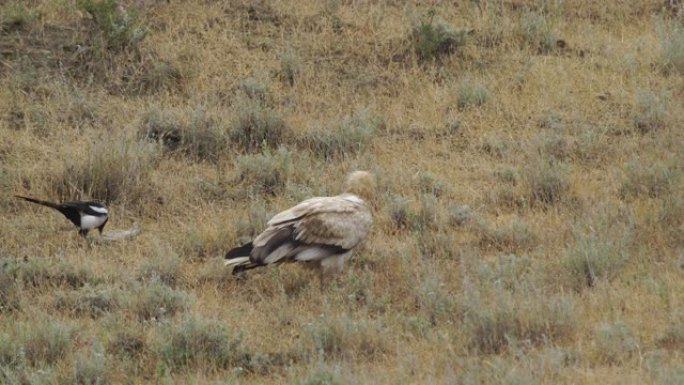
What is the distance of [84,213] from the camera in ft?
31.3

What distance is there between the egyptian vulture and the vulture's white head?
61 centimetres

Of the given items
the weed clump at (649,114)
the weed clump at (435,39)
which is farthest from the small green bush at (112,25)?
the weed clump at (649,114)

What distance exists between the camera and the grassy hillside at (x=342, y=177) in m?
7.57

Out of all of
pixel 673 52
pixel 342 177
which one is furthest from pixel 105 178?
pixel 673 52

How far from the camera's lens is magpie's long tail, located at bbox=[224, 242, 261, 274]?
8.62 m

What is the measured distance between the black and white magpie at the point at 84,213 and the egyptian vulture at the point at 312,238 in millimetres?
1397

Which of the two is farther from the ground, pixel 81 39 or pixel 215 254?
pixel 81 39

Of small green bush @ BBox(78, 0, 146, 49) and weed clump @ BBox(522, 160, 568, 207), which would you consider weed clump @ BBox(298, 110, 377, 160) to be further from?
small green bush @ BBox(78, 0, 146, 49)

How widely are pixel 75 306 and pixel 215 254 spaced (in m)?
1.38

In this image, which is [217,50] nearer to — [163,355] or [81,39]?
[81,39]

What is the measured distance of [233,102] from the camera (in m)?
12.2

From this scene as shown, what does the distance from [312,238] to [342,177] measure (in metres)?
2.20

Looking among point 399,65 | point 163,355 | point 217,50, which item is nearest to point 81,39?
point 217,50

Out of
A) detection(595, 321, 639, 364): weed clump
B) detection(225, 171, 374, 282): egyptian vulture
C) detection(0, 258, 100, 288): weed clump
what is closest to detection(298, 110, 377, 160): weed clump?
detection(225, 171, 374, 282): egyptian vulture
